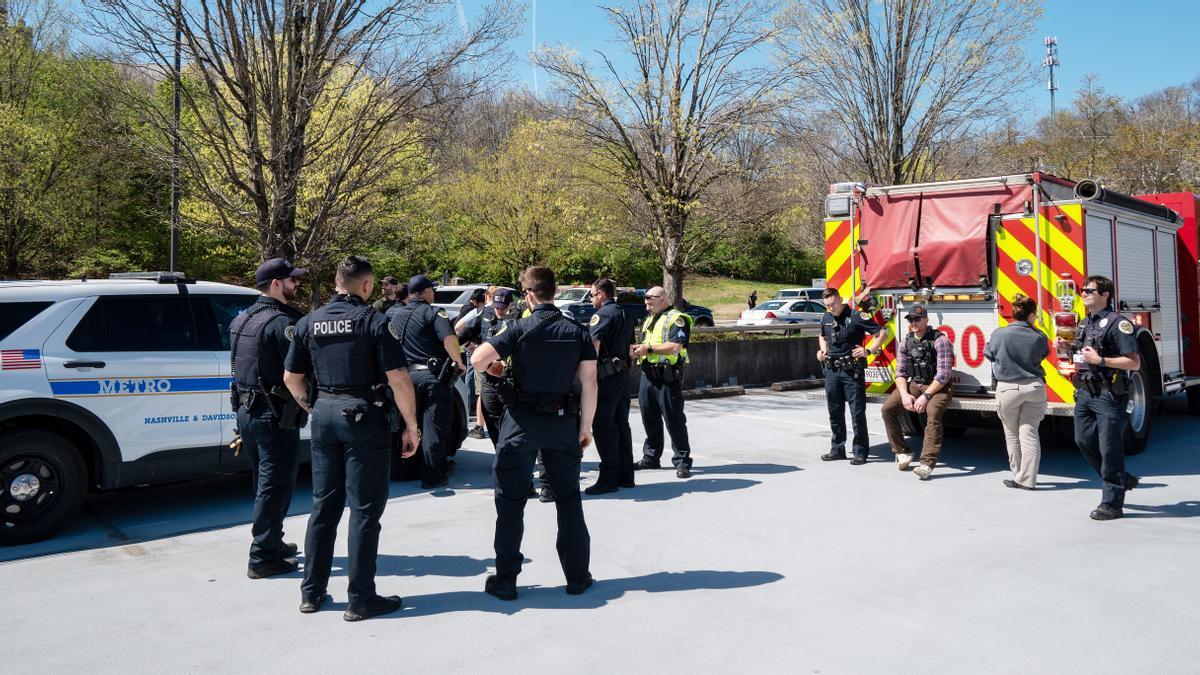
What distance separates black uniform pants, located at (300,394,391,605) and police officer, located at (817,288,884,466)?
217 inches

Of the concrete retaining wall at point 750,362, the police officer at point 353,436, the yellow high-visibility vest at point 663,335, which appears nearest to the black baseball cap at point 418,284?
the yellow high-visibility vest at point 663,335

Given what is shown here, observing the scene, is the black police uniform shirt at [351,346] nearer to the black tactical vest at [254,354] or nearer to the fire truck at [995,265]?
the black tactical vest at [254,354]

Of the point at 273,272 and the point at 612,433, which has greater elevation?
the point at 273,272

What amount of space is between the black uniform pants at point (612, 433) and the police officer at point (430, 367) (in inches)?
51.4

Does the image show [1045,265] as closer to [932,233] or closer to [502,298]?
[932,233]

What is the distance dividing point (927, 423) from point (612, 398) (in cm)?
309

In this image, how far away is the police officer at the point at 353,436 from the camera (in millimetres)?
4613

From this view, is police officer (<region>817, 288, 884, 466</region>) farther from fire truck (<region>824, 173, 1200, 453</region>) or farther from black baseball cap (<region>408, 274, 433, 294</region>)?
black baseball cap (<region>408, 274, 433, 294</region>)

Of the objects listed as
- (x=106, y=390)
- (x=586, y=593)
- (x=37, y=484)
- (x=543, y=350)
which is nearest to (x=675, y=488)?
(x=586, y=593)

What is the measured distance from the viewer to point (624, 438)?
25.9 ft

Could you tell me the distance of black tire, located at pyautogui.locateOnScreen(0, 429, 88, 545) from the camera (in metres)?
5.98

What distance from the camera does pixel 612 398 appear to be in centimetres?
771

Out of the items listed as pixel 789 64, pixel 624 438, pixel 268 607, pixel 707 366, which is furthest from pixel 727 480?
pixel 789 64

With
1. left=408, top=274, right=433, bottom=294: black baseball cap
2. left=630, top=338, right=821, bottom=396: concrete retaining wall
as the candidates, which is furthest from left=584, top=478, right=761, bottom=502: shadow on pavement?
left=630, top=338, right=821, bottom=396: concrete retaining wall
